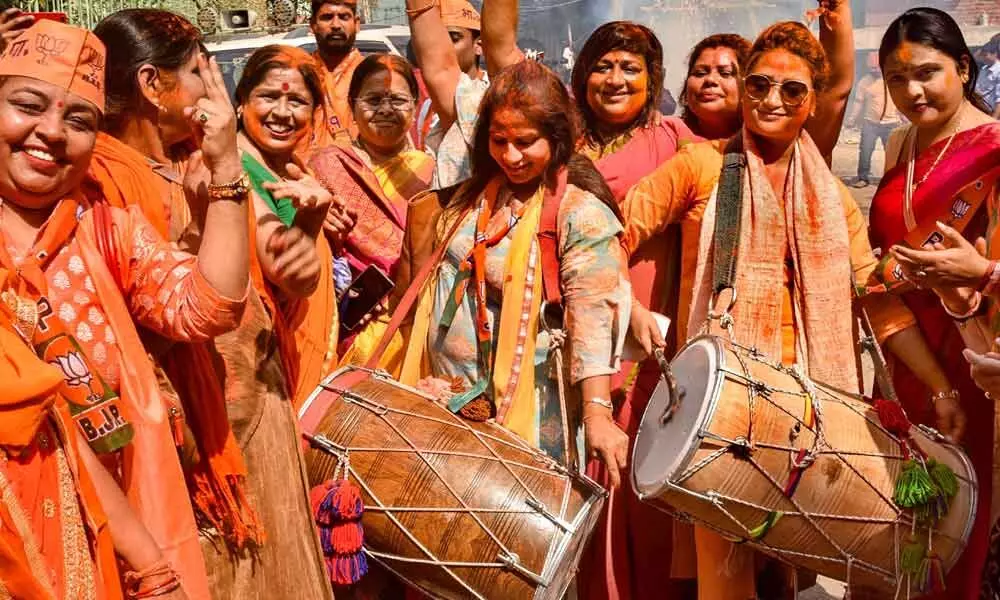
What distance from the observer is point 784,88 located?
13.6 ft

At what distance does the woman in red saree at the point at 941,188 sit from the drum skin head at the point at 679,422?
2.55ft

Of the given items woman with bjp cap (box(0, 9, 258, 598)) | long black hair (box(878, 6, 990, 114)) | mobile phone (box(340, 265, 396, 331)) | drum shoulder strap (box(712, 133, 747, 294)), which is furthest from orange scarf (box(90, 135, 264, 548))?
long black hair (box(878, 6, 990, 114))

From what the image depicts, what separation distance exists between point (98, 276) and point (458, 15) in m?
4.84

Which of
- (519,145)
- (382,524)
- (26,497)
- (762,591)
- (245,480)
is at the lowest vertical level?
(762,591)

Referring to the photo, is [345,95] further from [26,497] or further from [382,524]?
[26,497]

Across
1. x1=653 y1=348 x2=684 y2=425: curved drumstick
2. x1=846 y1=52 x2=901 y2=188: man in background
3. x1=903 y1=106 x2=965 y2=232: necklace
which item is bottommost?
x1=846 y1=52 x2=901 y2=188: man in background

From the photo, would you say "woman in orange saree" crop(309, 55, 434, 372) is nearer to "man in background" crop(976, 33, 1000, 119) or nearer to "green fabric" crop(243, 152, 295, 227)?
"green fabric" crop(243, 152, 295, 227)

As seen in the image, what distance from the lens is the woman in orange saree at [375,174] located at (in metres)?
5.05

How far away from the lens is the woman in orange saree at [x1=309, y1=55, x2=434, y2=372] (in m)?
5.05

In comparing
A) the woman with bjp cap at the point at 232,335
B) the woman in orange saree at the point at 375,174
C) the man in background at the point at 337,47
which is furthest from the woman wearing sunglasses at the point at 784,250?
the man in background at the point at 337,47

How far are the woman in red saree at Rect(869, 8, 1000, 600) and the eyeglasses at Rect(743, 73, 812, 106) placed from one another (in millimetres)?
419

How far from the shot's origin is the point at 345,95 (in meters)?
7.08

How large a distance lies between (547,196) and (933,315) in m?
1.41

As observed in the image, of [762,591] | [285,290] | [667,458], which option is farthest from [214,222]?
[762,591]
